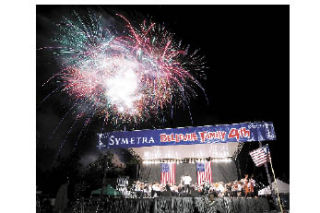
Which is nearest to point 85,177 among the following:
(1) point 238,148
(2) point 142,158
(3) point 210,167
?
(2) point 142,158

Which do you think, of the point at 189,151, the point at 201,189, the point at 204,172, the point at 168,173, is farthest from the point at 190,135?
the point at 168,173

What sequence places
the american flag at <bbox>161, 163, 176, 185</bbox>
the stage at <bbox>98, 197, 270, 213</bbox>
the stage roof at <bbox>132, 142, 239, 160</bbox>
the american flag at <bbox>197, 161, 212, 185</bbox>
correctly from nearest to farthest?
1. the stage at <bbox>98, 197, 270, 213</bbox>
2. the stage roof at <bbox>132, 142, 239, 160</bbox>
3. the american flag at <bbox>197, 161, 212, 185</bbox>
4. the american flag at <bbox>161, 163, 176, 185</bbox>

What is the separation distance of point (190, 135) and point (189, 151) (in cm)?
257

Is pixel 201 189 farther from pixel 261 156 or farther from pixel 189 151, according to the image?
pixel 261 156

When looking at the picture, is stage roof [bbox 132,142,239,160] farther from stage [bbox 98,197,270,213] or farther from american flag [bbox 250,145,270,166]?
stage [bbox 98,197,270,213]

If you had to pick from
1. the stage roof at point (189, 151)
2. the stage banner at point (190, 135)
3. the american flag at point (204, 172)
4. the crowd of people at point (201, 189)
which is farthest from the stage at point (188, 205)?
the american flag at point (204, 172)

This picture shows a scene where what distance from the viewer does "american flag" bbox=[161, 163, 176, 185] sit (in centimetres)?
1764

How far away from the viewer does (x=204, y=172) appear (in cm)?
1742

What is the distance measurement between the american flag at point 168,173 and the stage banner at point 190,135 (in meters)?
4.42

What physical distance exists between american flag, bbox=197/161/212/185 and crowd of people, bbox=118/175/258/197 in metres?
1.48

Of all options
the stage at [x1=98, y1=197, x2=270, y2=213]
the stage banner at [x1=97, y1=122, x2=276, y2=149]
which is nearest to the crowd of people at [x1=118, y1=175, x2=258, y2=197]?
the stage at [x1=98, y1=197, x2=270, y2=213]

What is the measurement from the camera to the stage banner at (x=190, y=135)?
12.8 meters

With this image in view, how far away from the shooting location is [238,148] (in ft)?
50.4

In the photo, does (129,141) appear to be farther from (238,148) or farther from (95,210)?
(238,148)
